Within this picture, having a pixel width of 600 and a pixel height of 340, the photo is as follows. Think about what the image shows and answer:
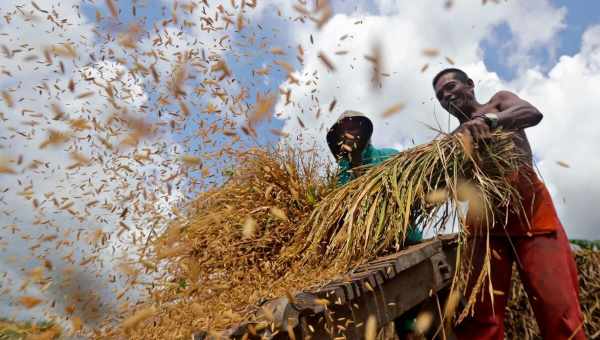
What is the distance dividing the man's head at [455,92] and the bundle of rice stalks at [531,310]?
1.40 meters

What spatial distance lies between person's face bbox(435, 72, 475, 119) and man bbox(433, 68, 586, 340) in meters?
0.34

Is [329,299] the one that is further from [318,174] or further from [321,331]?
[318,174]

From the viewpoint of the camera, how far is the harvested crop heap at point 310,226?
216 centimetres

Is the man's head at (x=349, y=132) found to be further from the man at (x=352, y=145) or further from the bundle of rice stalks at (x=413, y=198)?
A: the bundle of rice stalks at (x=413, y=198)

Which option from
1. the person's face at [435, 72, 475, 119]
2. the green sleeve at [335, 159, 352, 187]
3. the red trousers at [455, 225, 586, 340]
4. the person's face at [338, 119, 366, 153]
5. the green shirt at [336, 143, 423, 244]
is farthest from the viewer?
the person's face at [338, 119, 366, 153]

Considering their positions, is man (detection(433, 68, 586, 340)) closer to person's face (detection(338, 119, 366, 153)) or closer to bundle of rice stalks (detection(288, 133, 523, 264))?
bundle of rice stalks (detection(288, 133, 523, 264))

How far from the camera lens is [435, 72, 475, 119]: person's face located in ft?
10.4

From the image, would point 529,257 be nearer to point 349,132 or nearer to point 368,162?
point 368,162

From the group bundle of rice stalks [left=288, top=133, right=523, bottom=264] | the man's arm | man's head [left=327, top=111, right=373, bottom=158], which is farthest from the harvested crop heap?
man's head [left=327, top=111, right=373, bottom=158]

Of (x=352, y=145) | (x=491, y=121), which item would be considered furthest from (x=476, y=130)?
(x=352, y=145)

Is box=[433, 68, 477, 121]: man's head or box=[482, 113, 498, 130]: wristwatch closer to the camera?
box=[482, 113, 498, 130]: wristwatch

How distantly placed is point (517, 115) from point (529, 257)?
854 millimetres

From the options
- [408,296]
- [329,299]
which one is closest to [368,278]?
[329,299]

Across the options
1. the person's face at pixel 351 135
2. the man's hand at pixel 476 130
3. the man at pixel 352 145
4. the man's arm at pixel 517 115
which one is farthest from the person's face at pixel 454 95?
the man's hand at pixel 476 130
